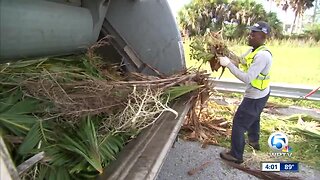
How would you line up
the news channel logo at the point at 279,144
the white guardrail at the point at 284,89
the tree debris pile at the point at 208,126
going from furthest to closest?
the white guardrail at the point at 284,89, the tree debris pile at the point at 208,126, the news channel logo at the point at 279,144

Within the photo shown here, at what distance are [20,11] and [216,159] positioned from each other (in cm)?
273

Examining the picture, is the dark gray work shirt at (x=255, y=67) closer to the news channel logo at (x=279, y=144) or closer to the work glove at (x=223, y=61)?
the work glove at (x=223, y=61)

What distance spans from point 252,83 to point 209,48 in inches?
25.8

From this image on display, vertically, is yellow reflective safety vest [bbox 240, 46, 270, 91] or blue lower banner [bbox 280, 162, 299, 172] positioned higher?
yellow reflective safety vest [bbox 240, 46, 270, 91]

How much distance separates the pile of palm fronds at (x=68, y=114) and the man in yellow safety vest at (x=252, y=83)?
49.4 inches

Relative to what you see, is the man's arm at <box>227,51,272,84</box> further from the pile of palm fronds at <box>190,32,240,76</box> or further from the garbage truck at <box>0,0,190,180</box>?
the garbage truck at <box>0,0,190,180</box>

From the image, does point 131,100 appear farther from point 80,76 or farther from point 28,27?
point 28,27

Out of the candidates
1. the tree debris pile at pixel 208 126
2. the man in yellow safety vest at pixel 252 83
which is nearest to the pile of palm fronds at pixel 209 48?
the man in yellow safety vest at pixel 252 83

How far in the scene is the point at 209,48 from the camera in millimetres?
3400

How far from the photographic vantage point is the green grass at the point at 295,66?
7.94 metres

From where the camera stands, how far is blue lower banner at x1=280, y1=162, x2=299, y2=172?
360 cm

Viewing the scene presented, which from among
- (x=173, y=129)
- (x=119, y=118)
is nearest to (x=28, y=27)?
(x=119, y=118)

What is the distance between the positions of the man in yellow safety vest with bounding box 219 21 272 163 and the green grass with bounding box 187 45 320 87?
9.92 feet

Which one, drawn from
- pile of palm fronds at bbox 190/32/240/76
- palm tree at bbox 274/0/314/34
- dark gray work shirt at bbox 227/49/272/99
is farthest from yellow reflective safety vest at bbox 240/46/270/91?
palm tree at bbox 274/0/314/34
